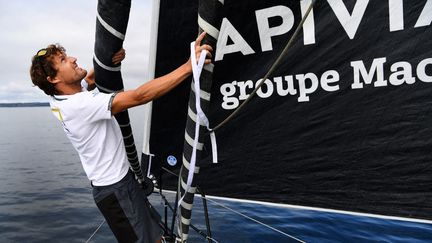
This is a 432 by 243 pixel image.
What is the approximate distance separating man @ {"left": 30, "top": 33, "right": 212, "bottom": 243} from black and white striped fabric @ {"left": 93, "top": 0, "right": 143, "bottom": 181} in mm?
106

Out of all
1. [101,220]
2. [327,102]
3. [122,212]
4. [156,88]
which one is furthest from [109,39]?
[101,220]

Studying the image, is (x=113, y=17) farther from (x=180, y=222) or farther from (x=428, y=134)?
(x=428, y=134)

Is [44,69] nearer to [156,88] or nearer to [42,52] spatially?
[42,52]

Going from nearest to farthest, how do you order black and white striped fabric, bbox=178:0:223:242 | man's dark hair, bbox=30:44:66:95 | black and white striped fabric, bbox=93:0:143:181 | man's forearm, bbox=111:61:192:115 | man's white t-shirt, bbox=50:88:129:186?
black and white striped fabric, bbox=178:0:223:242 → man's forearm, bbox=111:61:192:115 → black and white striped fabric, bbox=93:0:143:181 → man's white t-shirt, bbox=50:88:129:186 → man's dark hair, bbox=30:44:66:95

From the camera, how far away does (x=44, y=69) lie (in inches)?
105

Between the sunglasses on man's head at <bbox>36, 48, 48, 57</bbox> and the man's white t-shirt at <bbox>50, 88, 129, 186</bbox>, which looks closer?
the man's white t-shirt at <bbox>50, 88, 129, 186</bbox>

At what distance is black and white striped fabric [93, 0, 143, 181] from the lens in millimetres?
2328

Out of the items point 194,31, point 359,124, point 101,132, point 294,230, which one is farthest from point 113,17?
point 294,230

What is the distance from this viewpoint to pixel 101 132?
2.85 m

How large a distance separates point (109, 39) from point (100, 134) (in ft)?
2.87

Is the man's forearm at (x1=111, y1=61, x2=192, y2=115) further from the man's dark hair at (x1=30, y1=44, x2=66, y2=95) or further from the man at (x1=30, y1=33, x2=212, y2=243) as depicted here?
the man's dark hair at (x1=30, y1=44, x2=66, y2=95)

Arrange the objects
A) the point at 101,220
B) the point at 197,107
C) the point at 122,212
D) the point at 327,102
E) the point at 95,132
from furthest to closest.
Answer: the point at 101,220, the point at 327,102, the point at 122,212, the point at 95,132, the point at 197,107

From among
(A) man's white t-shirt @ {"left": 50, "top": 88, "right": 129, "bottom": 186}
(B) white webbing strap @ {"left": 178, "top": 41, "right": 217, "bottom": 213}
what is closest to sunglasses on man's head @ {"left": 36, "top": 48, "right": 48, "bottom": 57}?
(A) man's white t-shirt @ {"left": 50, "top": 88, "right": 129, "bottom": 186}

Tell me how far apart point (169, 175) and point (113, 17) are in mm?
2527
